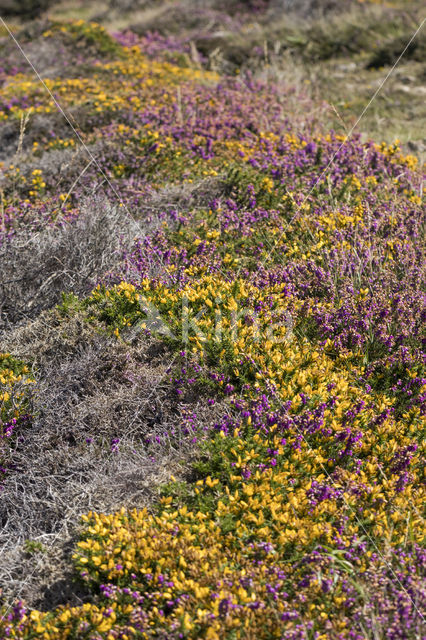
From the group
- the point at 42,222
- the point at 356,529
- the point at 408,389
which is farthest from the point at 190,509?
the point at 42,222

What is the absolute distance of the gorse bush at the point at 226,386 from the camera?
2.74m

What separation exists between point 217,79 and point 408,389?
356 inches

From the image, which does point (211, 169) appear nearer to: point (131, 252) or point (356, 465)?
point (131, 252)

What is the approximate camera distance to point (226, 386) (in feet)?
12.5

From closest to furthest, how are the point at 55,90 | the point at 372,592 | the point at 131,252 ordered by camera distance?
the point at 372,592
the point at 131,252
the point at 55,90

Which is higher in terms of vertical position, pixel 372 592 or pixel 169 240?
pixel 169 240

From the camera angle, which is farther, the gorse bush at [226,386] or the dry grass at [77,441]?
the dry grass at [77,441]

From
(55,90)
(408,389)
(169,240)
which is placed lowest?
(408,389)

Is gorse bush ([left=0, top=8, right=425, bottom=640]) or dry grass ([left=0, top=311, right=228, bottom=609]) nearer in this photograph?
gorse bush ([left=0, top=8, right=425, bottom=640])

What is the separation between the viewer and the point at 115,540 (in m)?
2.95

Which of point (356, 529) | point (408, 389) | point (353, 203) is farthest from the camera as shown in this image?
point (353, 203)

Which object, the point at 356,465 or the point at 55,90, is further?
the point at 55,90

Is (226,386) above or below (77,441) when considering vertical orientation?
above

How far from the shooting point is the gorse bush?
2.74 meters
